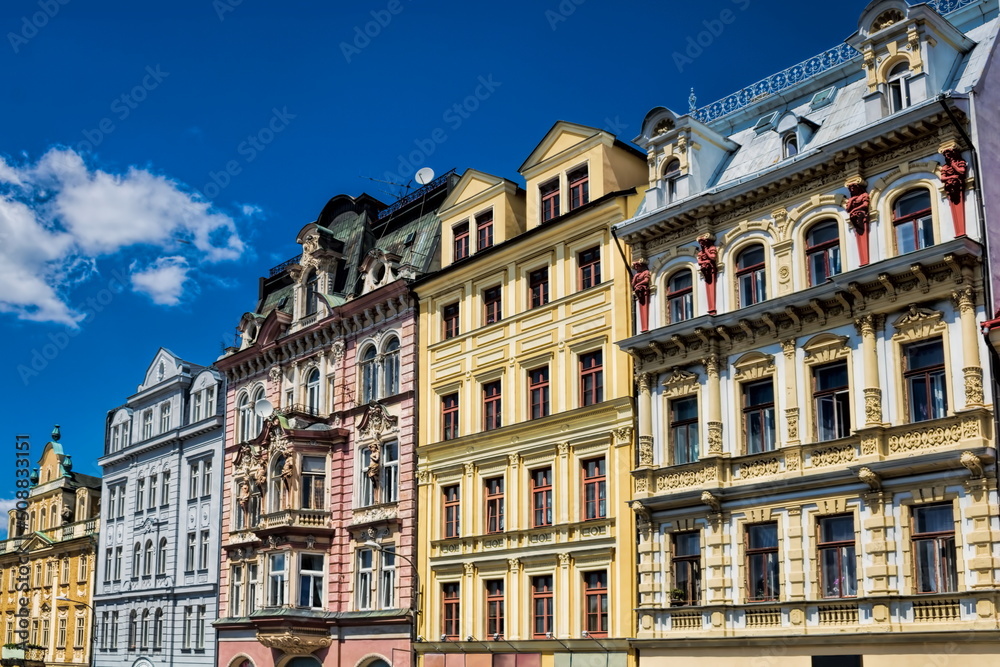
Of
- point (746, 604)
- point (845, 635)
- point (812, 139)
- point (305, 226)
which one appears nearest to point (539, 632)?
point (746, 604)

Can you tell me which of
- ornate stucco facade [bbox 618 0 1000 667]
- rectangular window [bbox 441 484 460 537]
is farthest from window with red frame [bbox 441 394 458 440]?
ornate stucco facade [bbox 618 0 1000 667]

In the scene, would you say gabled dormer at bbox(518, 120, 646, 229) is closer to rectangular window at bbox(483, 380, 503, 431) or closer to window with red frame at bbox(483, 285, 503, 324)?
window with red frame at bbox(483, 285, 503, 324)

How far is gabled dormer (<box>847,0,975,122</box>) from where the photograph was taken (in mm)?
32469

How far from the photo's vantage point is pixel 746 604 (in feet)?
109

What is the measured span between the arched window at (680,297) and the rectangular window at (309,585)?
2095 cm

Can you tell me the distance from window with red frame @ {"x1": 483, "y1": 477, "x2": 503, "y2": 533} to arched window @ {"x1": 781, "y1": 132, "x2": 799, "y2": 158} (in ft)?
50.5

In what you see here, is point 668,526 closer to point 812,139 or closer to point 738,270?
point 738,270

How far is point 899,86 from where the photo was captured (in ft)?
108

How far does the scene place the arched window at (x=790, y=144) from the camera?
3588 centimetres

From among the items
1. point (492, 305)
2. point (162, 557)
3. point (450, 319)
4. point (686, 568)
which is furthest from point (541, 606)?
point (162, 557)

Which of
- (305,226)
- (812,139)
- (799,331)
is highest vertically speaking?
(305,226)

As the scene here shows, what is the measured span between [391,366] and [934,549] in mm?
25456

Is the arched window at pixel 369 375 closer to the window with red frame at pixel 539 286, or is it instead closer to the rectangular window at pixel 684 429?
the window with red frame at pixel 539 286

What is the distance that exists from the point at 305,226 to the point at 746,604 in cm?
3141
